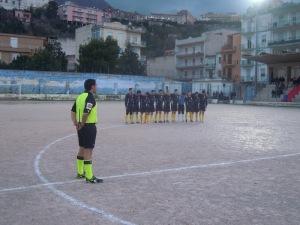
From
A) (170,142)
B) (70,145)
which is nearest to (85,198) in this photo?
(70,145)

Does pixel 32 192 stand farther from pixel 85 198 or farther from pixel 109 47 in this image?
pixel 109 47

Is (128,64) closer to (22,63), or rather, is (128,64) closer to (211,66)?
(211,66)

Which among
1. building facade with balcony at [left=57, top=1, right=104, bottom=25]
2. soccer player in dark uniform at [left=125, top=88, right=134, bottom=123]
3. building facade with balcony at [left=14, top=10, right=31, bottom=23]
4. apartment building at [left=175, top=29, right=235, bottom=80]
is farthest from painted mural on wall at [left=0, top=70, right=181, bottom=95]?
building facade with balcony at [left=57, top=1, right=104, bottom=25]

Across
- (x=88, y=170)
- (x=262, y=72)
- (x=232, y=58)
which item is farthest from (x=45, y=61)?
(x=88, y=170)

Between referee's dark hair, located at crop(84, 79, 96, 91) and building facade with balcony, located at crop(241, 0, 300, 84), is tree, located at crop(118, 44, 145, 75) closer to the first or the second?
building facade with balcony, located at crop(241, 0, 300, 84)

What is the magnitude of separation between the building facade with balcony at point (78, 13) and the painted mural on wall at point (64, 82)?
247ft

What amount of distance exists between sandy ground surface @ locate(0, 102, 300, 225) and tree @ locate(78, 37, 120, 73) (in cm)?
6069

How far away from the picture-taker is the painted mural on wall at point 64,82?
56969 mm

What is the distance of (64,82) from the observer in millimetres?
61375

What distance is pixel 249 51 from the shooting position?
7925cm

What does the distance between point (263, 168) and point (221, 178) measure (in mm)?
1653

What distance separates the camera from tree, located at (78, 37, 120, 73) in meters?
74.7

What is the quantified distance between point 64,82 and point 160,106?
38.7 m

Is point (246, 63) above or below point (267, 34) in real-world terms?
below
